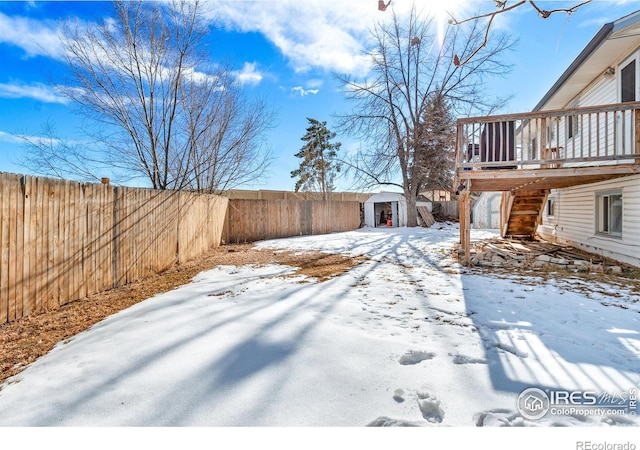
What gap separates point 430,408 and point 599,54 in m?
7.85

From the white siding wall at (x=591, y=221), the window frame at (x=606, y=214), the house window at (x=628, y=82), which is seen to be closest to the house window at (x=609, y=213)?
the window frame at (x=606, y=214)

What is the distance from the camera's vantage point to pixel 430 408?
1559 millimetres

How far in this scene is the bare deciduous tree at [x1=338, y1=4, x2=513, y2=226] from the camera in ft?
48.1

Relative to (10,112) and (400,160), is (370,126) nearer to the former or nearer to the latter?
(400,160)

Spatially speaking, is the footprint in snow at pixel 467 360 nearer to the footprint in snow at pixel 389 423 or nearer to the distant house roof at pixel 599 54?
the footprint in snow at pixel 389 423

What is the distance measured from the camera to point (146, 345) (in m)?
2.29

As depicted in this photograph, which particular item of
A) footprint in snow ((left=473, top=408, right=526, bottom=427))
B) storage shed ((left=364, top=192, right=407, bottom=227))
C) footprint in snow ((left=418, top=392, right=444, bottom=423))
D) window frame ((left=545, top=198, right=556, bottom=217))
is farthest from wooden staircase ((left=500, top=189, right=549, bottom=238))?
footprint in snow ((left=418, top=392, right=444, bottom=423))

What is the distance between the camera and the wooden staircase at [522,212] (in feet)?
27.6

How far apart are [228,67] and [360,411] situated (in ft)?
28.2

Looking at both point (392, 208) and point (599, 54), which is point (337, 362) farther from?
point (392, 208)

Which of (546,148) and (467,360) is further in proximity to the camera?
(546,148)

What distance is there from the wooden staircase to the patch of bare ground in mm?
5908

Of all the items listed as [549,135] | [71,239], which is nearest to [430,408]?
[71,239]

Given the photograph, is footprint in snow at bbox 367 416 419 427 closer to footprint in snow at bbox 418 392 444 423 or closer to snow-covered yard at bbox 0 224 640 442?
snow-covered yard at bbox 0 224 640 442
